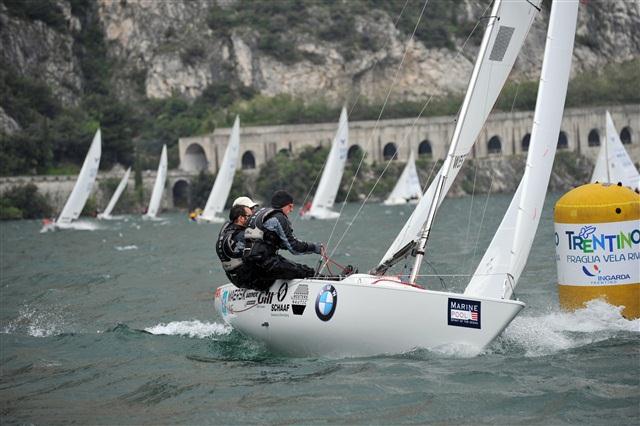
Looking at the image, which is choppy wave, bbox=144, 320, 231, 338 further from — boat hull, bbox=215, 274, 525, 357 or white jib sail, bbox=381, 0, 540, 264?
white jib sail, bbox=381, 0, 540, 264

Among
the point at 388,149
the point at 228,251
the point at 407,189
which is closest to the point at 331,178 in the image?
the point at 407,189

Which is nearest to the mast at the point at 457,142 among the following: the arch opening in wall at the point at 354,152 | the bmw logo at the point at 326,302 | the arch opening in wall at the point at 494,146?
the bmw logo at the point at 326,302

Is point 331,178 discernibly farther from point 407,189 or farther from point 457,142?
point 457,142

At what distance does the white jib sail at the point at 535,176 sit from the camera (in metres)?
11.9

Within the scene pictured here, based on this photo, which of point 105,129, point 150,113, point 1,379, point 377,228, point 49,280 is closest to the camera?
point 1,379

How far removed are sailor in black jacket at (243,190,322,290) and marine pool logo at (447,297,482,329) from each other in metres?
1.82

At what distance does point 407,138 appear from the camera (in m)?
84.7

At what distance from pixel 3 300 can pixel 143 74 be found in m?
82.6

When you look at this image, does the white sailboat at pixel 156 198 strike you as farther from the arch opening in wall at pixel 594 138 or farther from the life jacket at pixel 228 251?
the life jacket at pixel 228 251

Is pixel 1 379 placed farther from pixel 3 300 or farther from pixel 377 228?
pixel 377 228

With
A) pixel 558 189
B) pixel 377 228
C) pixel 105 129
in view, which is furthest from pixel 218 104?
pixel 377 228

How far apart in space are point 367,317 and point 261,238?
5.42 ft

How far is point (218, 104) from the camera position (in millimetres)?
97438

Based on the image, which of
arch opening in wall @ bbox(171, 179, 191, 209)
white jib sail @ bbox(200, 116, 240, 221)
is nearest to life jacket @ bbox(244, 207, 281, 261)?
white jib sail @ bbox(200, 116, 240, 221)
